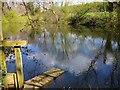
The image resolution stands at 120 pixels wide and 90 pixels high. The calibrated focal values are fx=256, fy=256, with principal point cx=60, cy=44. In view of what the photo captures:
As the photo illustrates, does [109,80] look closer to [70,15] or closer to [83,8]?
[83,8]

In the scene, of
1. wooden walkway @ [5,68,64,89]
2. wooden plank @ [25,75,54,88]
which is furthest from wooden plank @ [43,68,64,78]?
wooden plank @ [25,75,54,88]

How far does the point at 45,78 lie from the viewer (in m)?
7.80

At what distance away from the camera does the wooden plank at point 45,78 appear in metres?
7.20

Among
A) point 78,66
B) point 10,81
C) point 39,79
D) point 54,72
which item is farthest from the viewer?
point 78,66

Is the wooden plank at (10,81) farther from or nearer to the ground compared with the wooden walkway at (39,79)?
farther from the ground

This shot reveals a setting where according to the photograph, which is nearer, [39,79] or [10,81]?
[10,81]

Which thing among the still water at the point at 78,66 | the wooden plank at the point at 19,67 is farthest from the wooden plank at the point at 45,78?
the wooden plank at the point at 19,67

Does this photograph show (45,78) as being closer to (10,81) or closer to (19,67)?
(19,67)

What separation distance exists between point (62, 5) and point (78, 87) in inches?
923

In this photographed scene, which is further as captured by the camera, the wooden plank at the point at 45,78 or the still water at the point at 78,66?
the still water at the point at 78,66

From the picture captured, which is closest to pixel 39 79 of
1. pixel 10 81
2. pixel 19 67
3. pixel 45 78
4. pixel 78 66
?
pixel 45 78

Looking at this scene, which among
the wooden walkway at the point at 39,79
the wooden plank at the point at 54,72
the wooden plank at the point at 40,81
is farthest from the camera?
the wooden plank at the point at 54,72

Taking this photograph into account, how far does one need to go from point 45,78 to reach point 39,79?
0.20 m

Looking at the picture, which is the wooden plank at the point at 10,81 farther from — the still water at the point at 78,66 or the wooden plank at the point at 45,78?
the still water at the point at 78,66
